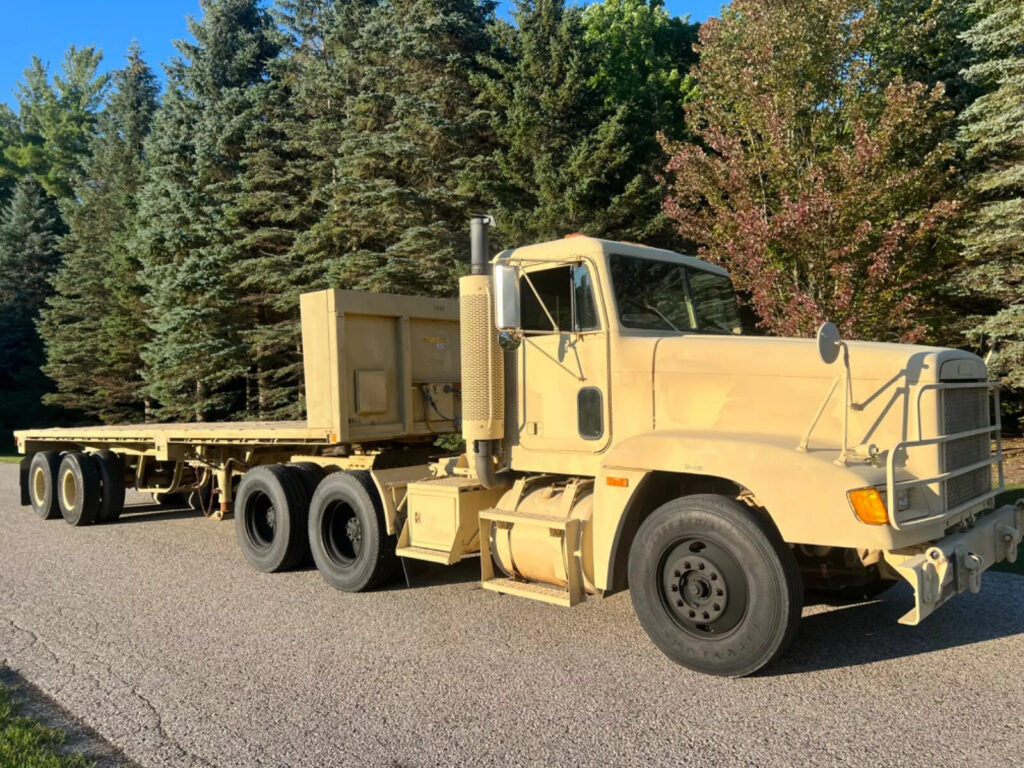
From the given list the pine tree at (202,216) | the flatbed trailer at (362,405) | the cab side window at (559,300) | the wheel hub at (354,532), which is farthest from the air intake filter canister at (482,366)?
the pine tree at (202,216)

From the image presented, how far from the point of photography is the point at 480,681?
459 cm

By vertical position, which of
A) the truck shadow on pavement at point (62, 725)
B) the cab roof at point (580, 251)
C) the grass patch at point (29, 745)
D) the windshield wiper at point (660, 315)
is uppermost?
the cab roof at point (580, 251)

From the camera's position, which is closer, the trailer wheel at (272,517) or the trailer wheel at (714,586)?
the trailer wheel at (714,586)

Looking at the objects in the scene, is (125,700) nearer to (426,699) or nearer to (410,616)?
(426,699)

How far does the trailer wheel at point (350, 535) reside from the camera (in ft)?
21.8

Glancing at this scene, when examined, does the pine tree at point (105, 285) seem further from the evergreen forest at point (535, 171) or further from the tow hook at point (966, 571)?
the tow hook at point (966, 571)

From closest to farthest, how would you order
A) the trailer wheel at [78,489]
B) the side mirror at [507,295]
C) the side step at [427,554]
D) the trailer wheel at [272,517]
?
1. the side mirror at [507,295]
2. the side step at [427,554]
3. the trailer wheel at [272,517]
4. the trailer wheel at [78,489]

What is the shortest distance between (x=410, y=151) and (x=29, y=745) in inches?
661

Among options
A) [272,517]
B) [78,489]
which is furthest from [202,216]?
[272,517]

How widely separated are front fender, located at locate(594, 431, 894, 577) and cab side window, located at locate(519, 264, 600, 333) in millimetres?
965

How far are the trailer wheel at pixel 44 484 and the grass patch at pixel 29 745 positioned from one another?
7953 millimetres

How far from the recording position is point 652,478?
16.4 ft

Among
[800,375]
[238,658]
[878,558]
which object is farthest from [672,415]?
[238,658]

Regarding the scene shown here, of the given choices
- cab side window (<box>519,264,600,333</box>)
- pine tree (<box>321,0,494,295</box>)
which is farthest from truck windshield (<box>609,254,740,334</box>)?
pine tree (<box>321,0,494,295</box>)
